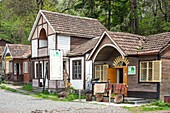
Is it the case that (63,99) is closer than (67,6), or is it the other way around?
(63,99)

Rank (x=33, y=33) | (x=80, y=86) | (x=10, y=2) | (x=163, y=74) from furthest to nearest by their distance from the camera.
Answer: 1. (x=10, y=2)
2. (x=33, y=33)
3. (x=80, y=86)
4. (x=163, y=74)

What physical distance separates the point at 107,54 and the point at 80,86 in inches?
185

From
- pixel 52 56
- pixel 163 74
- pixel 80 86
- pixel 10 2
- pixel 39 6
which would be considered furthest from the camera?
pixel 39 6

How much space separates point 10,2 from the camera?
41500mm

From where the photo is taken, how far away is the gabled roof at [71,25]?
89.7 feet

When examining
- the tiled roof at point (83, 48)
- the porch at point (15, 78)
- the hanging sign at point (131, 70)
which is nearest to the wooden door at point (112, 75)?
the hanging sign at point (131, 70)

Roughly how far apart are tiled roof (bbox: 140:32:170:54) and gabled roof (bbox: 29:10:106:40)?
8759mm

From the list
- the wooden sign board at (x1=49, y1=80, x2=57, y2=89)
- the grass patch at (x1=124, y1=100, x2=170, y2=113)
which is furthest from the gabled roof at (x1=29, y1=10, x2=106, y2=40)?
the grass patch at (x1=124, y1=100, x2=170, y2=113)

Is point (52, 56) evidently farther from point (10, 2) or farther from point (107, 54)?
point (10, 2)

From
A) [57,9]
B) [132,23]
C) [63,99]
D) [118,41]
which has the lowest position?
[63,99]

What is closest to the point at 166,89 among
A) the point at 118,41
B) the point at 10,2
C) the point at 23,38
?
the point at 118,41

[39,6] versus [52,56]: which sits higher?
[39,6]

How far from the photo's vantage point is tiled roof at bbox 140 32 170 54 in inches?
718

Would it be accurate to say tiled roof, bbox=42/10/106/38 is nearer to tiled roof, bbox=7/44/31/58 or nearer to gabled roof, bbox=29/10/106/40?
gabled roof, bbox=29/10/106/40
